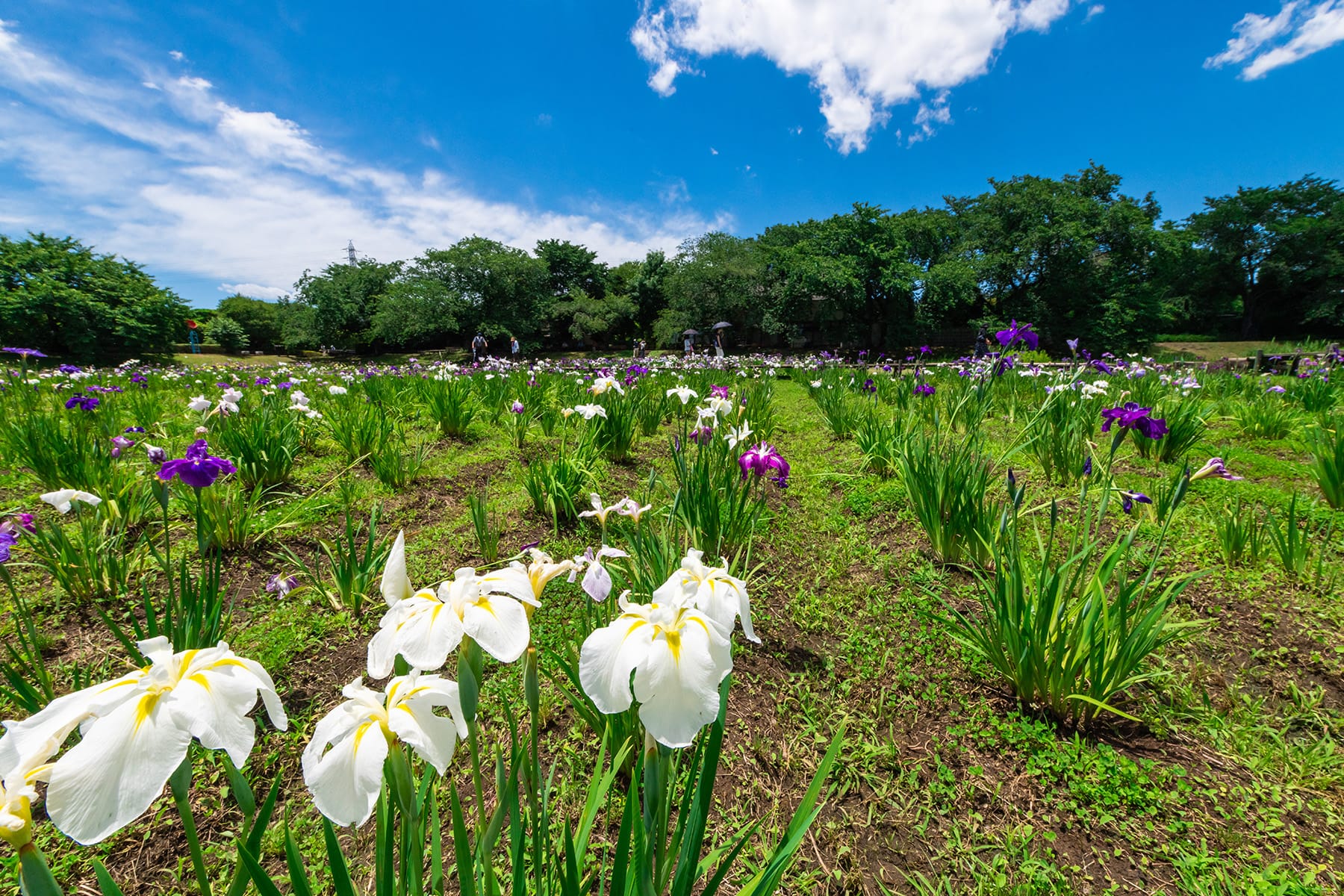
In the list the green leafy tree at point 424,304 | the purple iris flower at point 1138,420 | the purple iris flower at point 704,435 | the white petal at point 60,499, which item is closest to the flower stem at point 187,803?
the white petal at point 60,499

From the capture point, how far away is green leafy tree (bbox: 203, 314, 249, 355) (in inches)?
1382

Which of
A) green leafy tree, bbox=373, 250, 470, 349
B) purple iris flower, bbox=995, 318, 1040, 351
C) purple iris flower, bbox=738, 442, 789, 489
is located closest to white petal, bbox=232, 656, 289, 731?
purple iris flower, bbox=738, 442, 789, 489

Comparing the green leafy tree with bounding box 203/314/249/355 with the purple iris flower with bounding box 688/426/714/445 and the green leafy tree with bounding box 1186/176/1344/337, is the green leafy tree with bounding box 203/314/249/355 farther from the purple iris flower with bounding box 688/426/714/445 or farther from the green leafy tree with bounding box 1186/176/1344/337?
the green leafy tree with bounding box 1186/176/1344/337

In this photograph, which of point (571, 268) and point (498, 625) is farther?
point (571, 268)

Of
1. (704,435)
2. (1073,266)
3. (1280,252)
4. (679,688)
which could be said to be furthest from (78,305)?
(1280,252)

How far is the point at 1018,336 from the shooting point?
10.5 feet

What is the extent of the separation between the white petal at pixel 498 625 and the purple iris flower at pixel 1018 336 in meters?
3.10

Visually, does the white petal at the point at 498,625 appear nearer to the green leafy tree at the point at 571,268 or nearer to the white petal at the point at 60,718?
the white petal at the point at 60,718

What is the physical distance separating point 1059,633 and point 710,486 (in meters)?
1.85

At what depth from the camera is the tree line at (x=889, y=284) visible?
24.1m

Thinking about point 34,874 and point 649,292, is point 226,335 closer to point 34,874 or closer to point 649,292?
point 649,292

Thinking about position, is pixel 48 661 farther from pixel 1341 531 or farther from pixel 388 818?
pixel 1341 531

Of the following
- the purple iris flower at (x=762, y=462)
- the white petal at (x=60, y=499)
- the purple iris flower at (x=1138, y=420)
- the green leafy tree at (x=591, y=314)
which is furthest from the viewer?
the green leafy tree at (x=591, y=314)

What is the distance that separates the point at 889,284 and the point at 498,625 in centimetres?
2666
